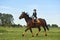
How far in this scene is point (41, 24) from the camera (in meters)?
26.6

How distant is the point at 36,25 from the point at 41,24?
98 cm

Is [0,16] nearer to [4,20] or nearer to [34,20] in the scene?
[4,20]

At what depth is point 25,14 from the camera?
25406mm

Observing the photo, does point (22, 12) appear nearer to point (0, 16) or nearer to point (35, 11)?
point (35, 11)

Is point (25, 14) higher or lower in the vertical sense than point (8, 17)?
higher

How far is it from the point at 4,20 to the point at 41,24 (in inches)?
2033

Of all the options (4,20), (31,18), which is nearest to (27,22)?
(31,18)

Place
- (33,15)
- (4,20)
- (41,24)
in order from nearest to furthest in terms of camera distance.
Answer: (33,15) → (41,24) → (4,20)

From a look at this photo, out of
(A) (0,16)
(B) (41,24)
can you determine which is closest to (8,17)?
(A) (0,16)

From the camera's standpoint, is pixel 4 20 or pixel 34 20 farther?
pixel 4 20

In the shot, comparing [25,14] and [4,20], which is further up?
[25,14]

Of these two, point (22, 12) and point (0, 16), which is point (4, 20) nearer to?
point (0, 16)

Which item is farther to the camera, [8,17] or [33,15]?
[8,17]

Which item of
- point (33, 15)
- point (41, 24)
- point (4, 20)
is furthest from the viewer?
point (4, 20)
